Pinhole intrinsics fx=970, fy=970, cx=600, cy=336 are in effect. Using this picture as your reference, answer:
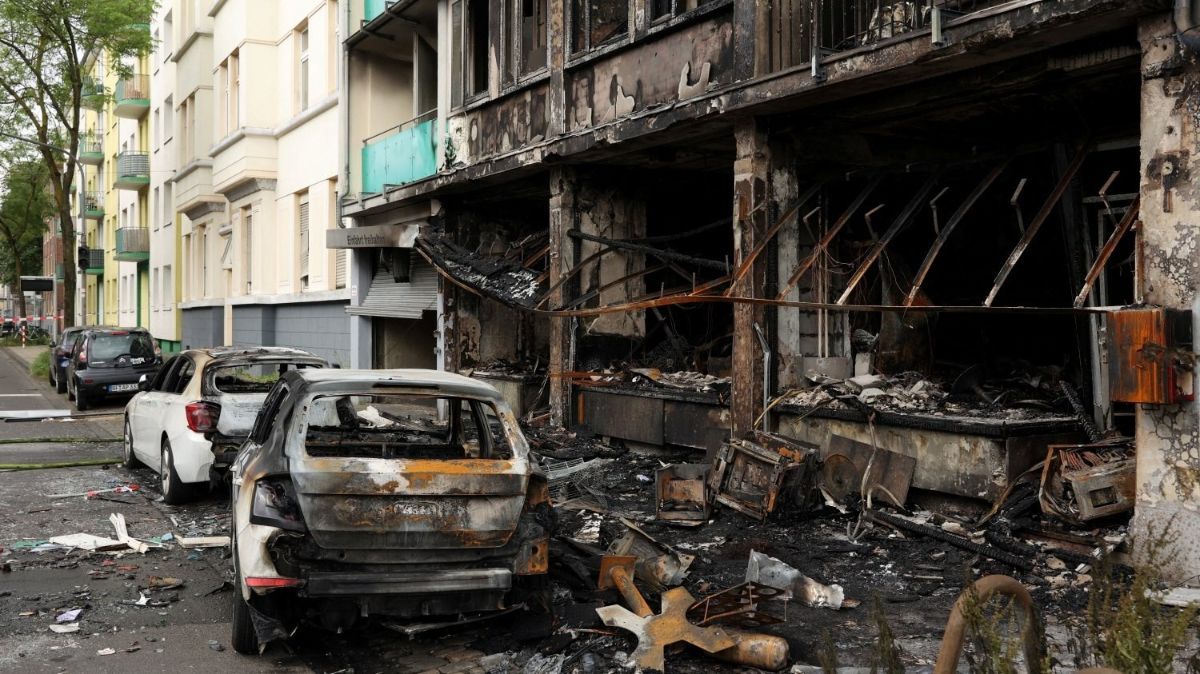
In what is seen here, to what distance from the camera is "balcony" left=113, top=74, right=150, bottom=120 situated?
38719mm

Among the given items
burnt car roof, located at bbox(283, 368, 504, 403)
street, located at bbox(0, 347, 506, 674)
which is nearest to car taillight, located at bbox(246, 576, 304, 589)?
street, located at bbox(0, 347, 506, 674)

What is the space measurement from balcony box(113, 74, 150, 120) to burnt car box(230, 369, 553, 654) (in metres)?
38.3

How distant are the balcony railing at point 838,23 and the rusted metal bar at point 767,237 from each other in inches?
51.4

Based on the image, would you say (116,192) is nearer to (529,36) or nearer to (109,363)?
(109,363)

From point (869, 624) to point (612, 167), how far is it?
8254 mm

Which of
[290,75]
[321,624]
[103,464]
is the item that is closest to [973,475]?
[321,624]

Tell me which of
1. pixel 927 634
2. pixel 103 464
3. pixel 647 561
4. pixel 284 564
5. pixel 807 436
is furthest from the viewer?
pixel 103 464

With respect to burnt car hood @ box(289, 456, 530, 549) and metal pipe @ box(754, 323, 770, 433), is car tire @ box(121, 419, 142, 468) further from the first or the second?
burnt car hood @ box(289, 456, 530, 549)

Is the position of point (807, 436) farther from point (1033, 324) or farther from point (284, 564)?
point (284, 564)

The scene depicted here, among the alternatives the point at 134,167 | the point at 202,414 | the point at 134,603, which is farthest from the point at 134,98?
the point at 134,603

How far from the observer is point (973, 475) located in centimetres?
766

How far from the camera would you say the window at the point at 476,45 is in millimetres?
15242

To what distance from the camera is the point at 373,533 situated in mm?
5023

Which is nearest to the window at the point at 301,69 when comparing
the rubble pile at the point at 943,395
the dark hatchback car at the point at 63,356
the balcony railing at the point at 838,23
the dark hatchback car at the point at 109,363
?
the dark hatchback car at the point at 109,363
